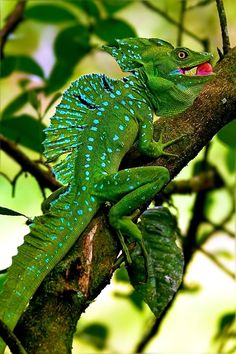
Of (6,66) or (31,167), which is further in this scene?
(6,66)

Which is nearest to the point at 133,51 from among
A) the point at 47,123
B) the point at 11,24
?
the point at 11,24

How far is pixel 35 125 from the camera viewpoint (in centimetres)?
249

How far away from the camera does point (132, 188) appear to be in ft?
5.70

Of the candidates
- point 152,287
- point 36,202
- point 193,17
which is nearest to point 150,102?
point 152,287

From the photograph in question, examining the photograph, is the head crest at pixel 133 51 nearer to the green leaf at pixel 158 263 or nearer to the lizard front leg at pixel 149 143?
the lizard front leg at pixel 149 143

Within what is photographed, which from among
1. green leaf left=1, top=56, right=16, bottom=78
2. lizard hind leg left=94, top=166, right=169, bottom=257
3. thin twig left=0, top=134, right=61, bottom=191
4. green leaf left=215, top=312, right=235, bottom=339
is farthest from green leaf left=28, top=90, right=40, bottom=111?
green leaf left=215, top=312, right=235, bottom=339

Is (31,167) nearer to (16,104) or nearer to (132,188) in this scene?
(16,104)

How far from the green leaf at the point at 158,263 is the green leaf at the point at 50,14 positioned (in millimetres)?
1114

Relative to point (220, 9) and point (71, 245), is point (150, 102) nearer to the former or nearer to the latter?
point (220, 9)

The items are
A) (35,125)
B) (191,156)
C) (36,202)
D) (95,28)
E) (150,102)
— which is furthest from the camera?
(36,202)

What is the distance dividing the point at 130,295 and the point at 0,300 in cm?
134

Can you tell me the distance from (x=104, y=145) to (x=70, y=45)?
1.08 metres

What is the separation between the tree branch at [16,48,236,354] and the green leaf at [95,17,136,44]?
0.85 metres

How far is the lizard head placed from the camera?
1999 mm
